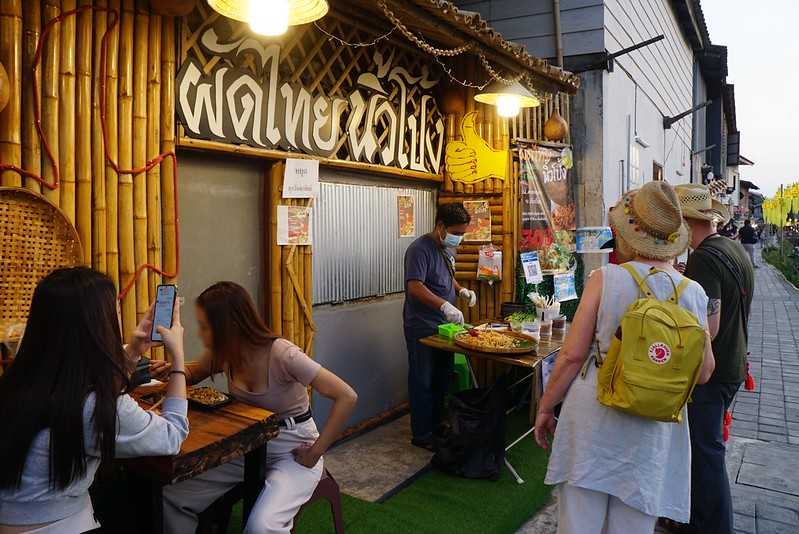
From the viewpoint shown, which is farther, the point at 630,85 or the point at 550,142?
the point at 630,85

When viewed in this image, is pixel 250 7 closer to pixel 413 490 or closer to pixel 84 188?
pixel 84 188

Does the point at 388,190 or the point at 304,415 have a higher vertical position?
the point at 388,190

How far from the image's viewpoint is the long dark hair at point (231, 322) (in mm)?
2852

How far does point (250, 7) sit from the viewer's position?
3254 millimetres

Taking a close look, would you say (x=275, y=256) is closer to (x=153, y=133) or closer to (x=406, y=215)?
(x=153, y=133)

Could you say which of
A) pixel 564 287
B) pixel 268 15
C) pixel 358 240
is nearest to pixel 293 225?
pixel 358 240

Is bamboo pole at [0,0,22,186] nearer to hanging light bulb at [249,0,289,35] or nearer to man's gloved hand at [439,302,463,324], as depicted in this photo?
hanging light bulb at [249,0,289,35]

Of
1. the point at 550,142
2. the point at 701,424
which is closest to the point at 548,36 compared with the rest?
the point at 550,142

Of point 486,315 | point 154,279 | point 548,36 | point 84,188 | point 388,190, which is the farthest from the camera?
point 548,36

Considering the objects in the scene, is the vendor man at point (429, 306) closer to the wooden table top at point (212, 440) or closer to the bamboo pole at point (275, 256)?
the bamboo pole at point (275, 256)

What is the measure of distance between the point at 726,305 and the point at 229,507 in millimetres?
3012

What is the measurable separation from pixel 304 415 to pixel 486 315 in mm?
3885

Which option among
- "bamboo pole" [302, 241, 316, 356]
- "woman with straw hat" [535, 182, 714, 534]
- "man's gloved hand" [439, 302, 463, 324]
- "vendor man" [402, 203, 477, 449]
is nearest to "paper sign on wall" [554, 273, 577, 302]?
"vendor man" [402, 203, 477, 449]

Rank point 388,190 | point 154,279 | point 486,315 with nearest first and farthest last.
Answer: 1. point 154,279
2. point 388,190
3. point 486,315
